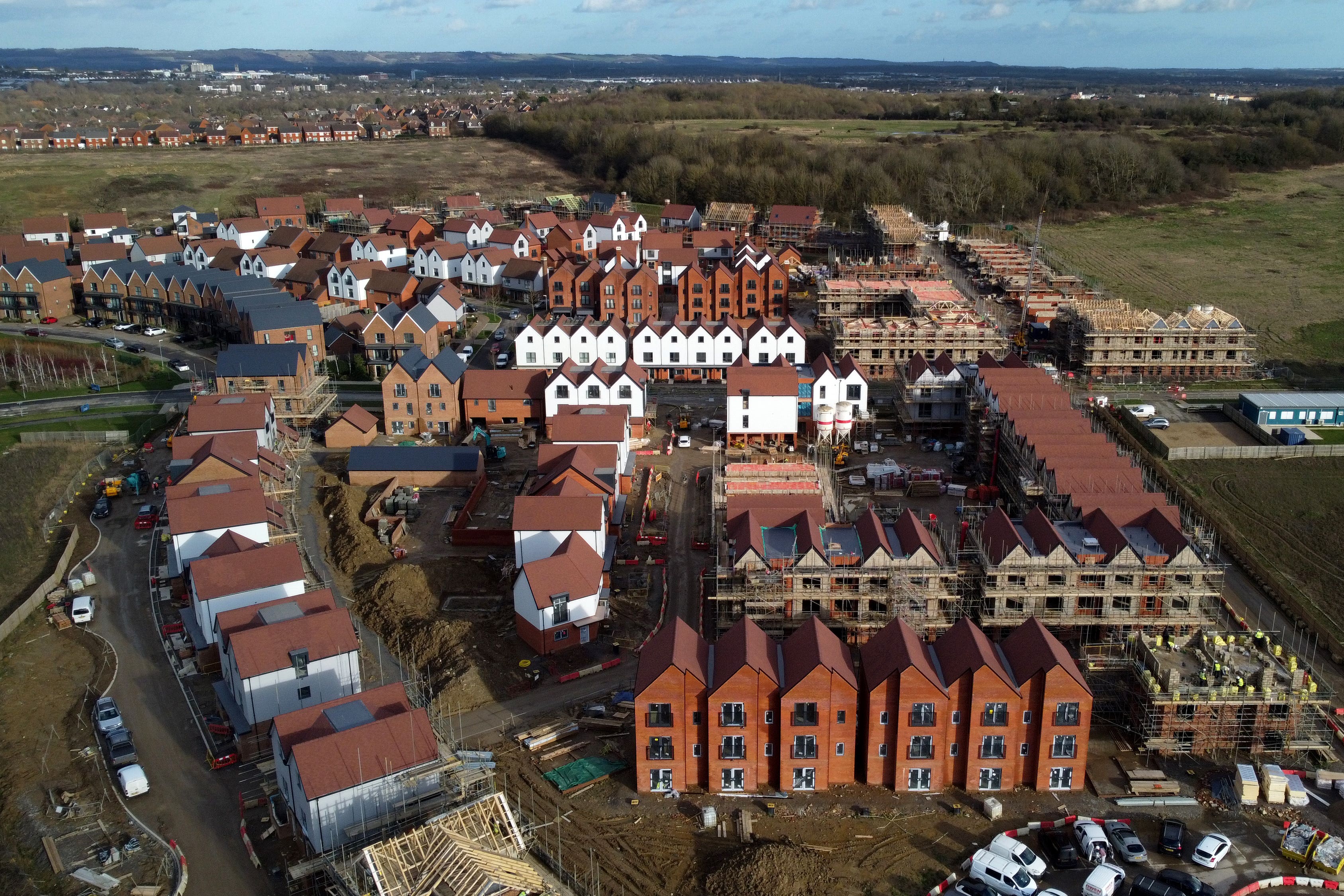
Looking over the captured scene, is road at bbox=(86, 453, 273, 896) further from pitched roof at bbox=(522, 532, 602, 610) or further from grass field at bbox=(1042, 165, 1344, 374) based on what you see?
grass field at bbox=(1042, 165, 1344, 374)

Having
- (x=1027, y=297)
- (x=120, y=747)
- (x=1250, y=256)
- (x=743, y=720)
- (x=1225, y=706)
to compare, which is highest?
(x=1027, y=297)

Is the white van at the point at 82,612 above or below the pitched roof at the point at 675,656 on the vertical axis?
below

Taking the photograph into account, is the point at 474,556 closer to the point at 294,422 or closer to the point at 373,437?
the point at 373,437

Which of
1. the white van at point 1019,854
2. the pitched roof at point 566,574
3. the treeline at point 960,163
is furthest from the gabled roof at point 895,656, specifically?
the treeline at point 960,163

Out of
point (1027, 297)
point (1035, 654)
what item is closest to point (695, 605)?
point (1035, 654)

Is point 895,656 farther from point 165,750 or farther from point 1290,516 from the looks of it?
point 1290,516

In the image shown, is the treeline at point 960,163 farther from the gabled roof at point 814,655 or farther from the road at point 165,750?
the gabled roof at point 814,655
